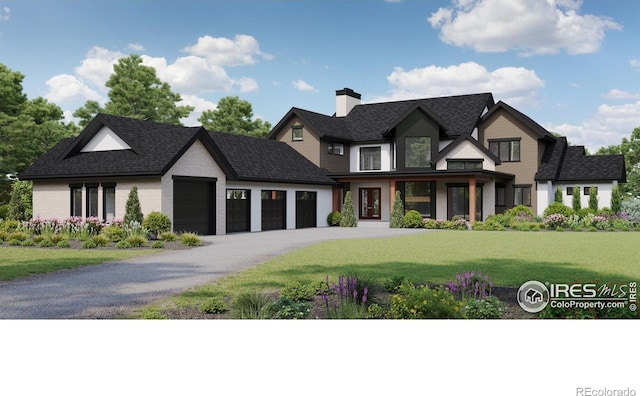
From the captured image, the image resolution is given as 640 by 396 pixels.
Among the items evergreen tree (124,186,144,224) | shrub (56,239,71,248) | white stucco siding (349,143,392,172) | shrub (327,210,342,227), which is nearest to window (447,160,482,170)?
white stucco siding (349,143,392,172)

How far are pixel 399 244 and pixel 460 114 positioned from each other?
18440 millimetres

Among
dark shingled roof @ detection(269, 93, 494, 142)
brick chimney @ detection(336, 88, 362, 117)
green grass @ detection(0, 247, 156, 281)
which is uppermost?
brick chimney @ detection(336, 88, 362, 117)

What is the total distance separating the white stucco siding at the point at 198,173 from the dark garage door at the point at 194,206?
0.25m

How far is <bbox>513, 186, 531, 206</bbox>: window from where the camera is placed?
116 feet

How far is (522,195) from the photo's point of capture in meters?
35.4

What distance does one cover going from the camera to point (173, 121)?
3569 cm

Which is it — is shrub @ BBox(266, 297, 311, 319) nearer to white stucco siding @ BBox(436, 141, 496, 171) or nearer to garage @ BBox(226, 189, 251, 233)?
garage @ BBox(226, 189, 251, 233)

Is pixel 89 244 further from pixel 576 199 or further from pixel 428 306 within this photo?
pixel 576 199

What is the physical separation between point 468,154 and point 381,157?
5.26 metres

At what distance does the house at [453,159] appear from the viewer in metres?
34.3

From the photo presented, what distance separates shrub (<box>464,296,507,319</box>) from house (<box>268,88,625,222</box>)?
79.8 feet

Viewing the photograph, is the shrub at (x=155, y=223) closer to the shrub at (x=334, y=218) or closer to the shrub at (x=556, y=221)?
the shrub at (x=334, y=218)

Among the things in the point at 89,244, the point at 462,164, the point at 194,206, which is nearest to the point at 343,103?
the point at 462,164
